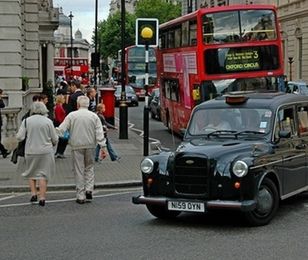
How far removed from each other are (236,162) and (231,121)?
152 cm

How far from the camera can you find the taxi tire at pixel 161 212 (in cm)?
1009

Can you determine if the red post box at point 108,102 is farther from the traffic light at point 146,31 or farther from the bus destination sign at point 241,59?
the traffic light at point 146,31

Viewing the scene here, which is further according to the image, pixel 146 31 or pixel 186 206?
pixel 146 31

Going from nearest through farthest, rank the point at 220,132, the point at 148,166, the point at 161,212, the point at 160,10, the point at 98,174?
the point at 148,166
the point at 161,212
the point at 220,132
the point at 98,174
the point at 160,10

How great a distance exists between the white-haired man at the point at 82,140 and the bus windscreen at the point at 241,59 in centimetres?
1023

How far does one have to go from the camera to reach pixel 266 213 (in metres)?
9.70

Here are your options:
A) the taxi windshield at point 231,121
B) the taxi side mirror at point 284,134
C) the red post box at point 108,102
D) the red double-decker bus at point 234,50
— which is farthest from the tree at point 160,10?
the taxi side mirror at point 284,134

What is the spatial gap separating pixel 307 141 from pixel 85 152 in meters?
3.59

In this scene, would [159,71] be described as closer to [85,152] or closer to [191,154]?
[85,152]

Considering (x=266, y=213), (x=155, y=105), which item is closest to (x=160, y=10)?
(x=155, y=105)

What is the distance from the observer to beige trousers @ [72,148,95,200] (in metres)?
12.0

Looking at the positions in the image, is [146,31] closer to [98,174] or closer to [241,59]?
[98,174]

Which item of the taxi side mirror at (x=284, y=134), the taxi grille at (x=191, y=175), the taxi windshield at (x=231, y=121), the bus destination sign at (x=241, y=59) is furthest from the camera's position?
the bus destination sign at (x=241, y=59)

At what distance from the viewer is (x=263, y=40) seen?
2195 cm
